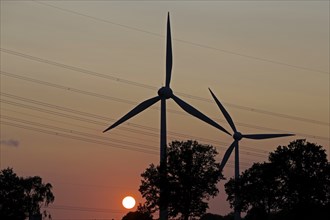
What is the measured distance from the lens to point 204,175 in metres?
188

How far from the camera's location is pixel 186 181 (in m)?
186

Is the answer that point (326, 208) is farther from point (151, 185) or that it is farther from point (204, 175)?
point (151, 185)

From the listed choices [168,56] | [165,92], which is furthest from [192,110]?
[168,56]

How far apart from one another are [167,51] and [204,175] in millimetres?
33928

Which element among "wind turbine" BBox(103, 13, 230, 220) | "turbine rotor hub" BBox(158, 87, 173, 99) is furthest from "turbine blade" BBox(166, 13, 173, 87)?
"turbine rotor hub" BBox(158, 87, 173, 99)

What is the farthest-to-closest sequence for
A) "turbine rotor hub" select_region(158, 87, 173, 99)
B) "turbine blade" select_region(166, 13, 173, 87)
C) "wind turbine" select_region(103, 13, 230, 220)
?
"turbine rotor hub" select_region(158, 87, 173, 99) < "turbine blade" select_region(166, 13, 173, 87) < "wind turbine" select_region(103, 13, 230, 220)

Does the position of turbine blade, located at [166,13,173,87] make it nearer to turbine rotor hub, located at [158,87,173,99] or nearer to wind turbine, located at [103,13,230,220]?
wind turbine, located at [103,13,230,220]

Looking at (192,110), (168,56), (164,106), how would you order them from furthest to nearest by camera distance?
(192,110)
(168,56)
(164,106)

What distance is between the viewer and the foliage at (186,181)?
18475cm

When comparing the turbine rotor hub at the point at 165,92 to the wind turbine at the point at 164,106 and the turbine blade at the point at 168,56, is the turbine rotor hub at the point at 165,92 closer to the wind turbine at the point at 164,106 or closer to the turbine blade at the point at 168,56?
the wind turbine at the point at 164,106

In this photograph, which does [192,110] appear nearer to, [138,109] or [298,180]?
[138,109]

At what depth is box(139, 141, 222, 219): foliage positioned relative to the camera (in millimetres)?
184750

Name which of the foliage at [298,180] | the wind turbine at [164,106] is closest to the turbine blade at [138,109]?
the wind turbine at [164,106]

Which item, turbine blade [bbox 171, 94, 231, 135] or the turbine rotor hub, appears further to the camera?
turbine blade [bbox 171, 94, 231, 135]
